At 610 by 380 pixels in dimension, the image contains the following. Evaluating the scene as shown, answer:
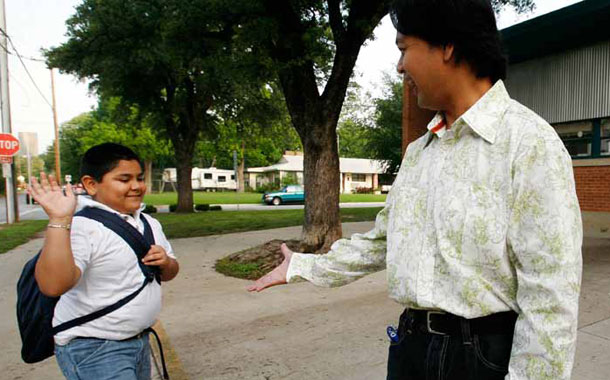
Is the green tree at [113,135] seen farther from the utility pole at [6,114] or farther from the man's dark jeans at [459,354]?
the man's dark jeans at [459,354]

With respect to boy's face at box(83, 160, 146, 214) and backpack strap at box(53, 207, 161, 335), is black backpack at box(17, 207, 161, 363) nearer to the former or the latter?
backpack strap at box(53, 207, 161, 335)

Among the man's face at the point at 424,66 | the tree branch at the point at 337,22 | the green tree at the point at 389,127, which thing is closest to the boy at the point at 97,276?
the man's face at the point at 424,66

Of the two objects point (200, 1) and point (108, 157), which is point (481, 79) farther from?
point (200, 1)

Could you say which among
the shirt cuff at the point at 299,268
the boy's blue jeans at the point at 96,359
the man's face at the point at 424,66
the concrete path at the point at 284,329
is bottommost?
the concrete path at the point at 284,329

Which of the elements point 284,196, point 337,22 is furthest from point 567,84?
point 284,196

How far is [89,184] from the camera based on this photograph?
2238 millimetres

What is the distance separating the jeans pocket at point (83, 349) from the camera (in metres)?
1.93

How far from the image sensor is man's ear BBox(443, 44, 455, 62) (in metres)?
1.36

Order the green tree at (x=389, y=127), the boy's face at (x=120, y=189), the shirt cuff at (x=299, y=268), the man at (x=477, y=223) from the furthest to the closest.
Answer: the green tree at (x=389, y=127) < the boy's face at (x=120, y=189) < the shirt cuff at (x=299, y=268) < the man at (x=477, y=223)

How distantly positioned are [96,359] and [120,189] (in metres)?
0.81

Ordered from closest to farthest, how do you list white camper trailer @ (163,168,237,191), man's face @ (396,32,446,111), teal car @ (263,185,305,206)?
man's face @ (396,32,446,111)
teal car @ (263,185,305,206)
white camper trailer @ (163,168,237,191)

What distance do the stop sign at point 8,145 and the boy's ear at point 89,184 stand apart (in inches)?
618

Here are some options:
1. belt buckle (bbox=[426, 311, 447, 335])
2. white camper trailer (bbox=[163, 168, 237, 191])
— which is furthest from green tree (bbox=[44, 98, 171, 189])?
belt buckle (bbox=[426, 311, 447, 335])

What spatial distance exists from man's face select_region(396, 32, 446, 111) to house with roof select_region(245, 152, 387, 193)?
49.9m
